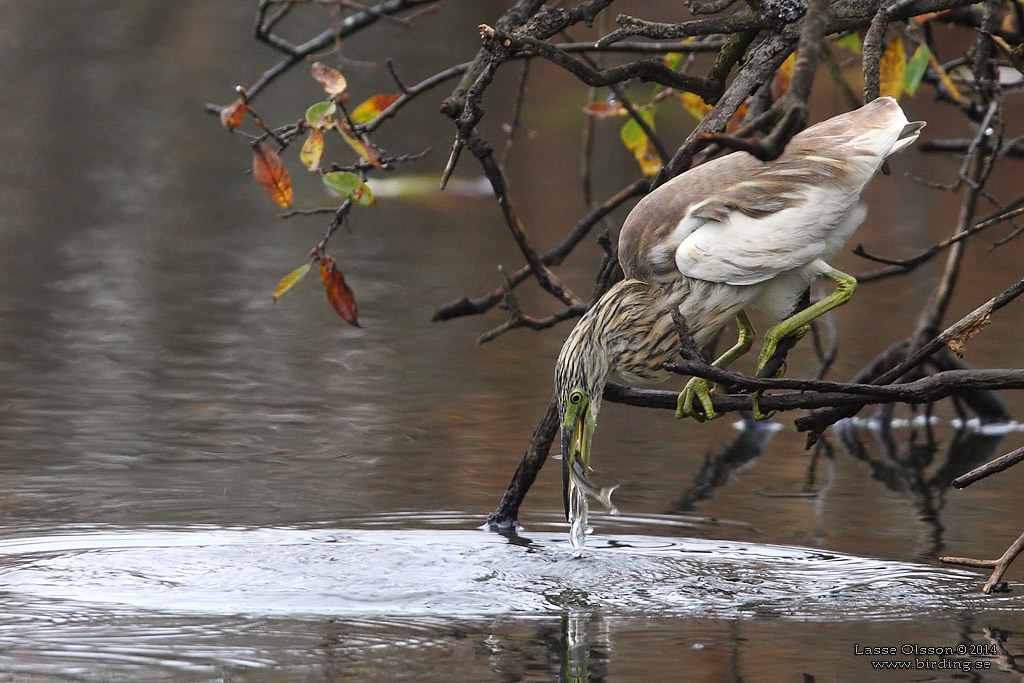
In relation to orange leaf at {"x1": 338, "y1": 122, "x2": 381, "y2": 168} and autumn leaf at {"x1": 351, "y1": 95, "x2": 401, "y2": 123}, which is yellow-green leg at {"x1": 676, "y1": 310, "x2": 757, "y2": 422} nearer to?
orange leaf at {"x1": 338, "y1": 122, "x2": 381, "y2": 168}

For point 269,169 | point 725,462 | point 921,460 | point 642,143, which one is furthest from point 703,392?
point 921,460

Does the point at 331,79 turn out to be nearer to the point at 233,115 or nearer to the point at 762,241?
the point at 233,115

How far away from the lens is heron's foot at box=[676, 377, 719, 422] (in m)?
4.16

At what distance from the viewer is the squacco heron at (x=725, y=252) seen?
3980 mm

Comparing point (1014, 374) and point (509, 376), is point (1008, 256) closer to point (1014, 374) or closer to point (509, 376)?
point (509, 376)

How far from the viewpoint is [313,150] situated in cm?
481

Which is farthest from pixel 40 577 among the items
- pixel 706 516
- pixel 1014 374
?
pixel 1014 374

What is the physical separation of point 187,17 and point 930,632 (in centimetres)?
1766

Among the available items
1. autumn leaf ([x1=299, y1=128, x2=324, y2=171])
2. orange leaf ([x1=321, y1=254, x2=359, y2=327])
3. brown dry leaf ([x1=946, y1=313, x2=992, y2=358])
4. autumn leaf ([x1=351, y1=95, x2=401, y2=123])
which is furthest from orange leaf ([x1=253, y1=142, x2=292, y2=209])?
brown dry leaf ([x1=946, y1=313, x2=992, y2=358])

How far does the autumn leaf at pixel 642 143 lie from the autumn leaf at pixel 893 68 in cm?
98

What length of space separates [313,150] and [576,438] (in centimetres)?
128

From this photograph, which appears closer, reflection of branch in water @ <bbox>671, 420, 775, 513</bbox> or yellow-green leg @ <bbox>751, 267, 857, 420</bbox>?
yellow-green leg @ <bbox>751, 267, 857, 420</bbox>

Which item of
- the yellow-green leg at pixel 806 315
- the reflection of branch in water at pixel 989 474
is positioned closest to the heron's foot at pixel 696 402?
the yellow-green leg at pixel 806 315

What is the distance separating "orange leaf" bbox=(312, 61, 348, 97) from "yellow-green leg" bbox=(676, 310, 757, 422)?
1.49 m
